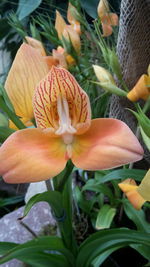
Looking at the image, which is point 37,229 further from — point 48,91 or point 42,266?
point 48,91

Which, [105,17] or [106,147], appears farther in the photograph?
[105,17]

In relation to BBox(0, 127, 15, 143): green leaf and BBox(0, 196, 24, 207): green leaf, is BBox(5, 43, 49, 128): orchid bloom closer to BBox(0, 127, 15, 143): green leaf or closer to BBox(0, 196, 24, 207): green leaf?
BBox(0, 127, 15, 143): green leaf

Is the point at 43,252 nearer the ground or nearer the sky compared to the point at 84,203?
nearer the sky

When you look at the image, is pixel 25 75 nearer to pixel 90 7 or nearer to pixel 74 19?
pixel 74 19

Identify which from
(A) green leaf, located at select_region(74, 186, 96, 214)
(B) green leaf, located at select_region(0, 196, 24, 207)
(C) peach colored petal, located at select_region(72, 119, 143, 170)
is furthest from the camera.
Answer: (B) green leaf, located at select_region(0, 196, 24, 207)

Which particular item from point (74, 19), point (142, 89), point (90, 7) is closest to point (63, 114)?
point (142, 89)

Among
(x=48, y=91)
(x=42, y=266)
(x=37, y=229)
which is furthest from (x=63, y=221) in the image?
(x=37, y=229)

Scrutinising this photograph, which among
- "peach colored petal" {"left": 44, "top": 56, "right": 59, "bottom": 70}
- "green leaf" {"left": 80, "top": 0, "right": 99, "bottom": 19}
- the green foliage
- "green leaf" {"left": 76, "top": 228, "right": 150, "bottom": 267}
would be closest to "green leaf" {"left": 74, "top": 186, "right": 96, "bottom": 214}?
the green foliage
